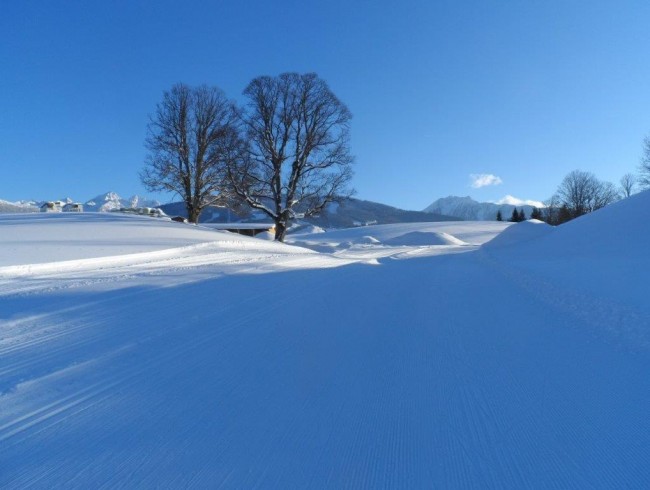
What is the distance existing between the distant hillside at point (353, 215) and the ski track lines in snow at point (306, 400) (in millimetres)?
108771

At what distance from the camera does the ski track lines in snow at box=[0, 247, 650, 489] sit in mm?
2227

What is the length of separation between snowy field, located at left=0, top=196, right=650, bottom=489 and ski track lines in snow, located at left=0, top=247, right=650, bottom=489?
0.05 feet

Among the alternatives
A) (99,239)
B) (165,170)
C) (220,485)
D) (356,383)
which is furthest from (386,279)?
(165,170)

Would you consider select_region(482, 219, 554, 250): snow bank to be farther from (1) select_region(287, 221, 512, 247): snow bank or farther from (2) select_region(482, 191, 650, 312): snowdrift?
(1) select_region(287, 221, 512, 247): snow bank

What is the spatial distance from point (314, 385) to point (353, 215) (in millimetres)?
145879

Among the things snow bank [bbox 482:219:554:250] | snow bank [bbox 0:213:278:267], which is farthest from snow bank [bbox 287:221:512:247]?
snow bank [bbox 0:213:278:267]

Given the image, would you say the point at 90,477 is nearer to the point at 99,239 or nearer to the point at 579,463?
the point at 579,463

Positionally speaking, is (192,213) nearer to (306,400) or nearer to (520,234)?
(306,400)

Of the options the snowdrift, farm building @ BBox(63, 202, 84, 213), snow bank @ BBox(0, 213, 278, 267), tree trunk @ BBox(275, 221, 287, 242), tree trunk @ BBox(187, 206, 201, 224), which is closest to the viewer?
the snowdrift

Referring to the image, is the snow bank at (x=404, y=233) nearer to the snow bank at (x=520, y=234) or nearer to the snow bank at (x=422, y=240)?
the snow bank at (x=422, y=240)

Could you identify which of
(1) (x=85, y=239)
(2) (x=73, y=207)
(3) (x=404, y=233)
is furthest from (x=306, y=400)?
(2) (x=73, y=207)

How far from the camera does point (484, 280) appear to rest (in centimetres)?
973

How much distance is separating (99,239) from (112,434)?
1066 centimetres

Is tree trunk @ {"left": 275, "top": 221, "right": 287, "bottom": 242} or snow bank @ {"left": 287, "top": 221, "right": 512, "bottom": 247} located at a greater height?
tree trunk @ {"left": 275, "top": 221, "right": 287, "bottom": 242}
